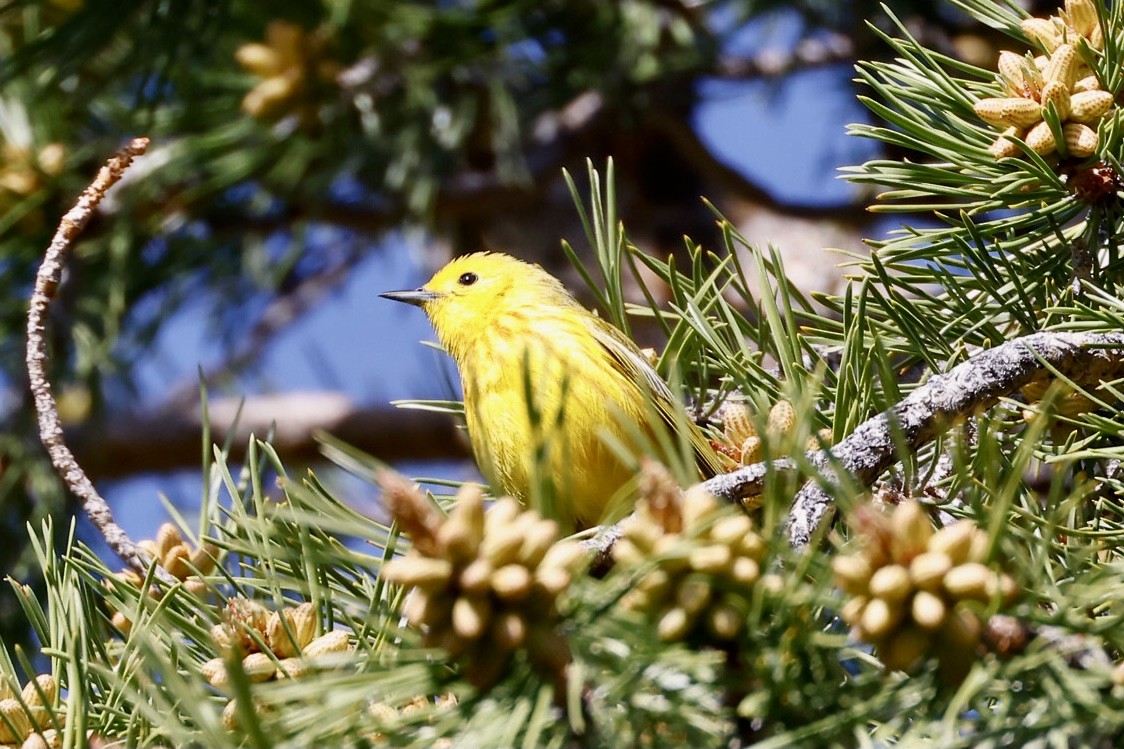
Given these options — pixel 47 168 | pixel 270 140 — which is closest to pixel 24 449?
pixel 47 168

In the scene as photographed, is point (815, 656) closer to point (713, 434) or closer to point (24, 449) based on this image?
point (713, 434)

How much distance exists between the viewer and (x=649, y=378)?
2277mm

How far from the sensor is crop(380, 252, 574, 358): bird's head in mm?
2906

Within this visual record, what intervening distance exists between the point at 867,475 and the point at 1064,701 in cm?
40

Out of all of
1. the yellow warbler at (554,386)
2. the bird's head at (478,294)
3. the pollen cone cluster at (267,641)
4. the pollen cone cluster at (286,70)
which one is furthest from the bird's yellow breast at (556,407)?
the pollen cone cluster at (286,70)

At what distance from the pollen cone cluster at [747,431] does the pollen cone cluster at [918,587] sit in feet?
1.91

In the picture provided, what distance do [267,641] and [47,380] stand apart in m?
0.42

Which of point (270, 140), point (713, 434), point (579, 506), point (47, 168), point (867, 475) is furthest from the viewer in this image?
point (270, 140)

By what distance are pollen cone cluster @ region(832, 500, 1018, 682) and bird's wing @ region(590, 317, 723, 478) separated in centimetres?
72

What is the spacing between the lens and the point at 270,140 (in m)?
3.73

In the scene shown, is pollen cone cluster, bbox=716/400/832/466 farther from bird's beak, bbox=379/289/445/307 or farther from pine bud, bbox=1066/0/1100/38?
bird's beak, bbox=379/289/445/307

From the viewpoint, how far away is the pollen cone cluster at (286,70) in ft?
11.8

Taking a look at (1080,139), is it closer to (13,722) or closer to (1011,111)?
(1011,111)

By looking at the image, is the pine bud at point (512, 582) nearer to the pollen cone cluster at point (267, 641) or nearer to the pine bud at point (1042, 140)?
the pollen cone cluster at point (267, 641)
